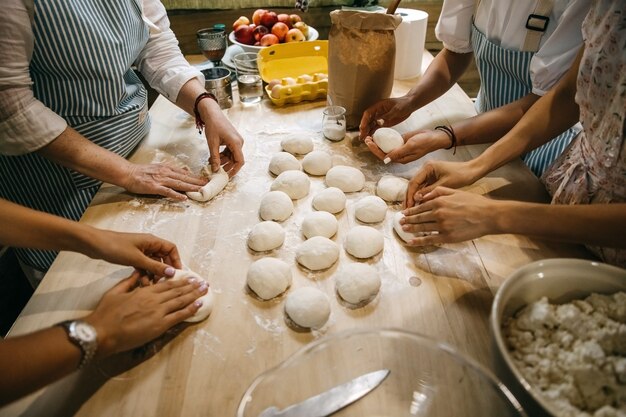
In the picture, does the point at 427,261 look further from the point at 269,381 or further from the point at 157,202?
the point at 157,202

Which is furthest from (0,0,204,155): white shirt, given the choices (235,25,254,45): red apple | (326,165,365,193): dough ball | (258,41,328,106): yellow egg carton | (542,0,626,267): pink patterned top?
(542,0,626,267): pink patterned top

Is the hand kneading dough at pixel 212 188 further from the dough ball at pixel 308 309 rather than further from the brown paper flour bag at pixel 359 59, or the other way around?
the brown paper flour bag at pixel 359 59

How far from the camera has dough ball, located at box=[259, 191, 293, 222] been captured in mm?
1407

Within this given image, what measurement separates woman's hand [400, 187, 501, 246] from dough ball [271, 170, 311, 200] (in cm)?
44

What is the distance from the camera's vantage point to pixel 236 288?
3.86 feet

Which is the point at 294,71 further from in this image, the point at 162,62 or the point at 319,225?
the point at 319,225

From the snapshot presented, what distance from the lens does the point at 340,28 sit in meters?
1.72

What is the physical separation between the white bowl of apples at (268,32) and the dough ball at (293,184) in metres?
1.21

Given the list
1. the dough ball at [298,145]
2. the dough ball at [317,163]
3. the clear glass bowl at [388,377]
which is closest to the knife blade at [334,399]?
the clear glass bowl at [388,377]

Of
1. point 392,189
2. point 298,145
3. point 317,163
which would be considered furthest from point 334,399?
point 298,145

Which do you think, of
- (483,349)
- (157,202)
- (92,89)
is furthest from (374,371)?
(92,89)

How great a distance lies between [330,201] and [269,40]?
1476 millimetres

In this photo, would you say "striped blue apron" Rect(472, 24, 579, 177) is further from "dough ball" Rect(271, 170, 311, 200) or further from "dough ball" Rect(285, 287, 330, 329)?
"dough ball" Rect(285, 287, 330, 329)

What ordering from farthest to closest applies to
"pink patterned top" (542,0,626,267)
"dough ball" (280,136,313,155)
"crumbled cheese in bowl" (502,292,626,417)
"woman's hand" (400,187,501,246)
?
"dough ball" (280,136,313,155) < "woman's hand" (400,187,501,246) < "pink patterned top" (542,0,626,267) < "crumbled cheese in bowl" (502,292,626,417)
